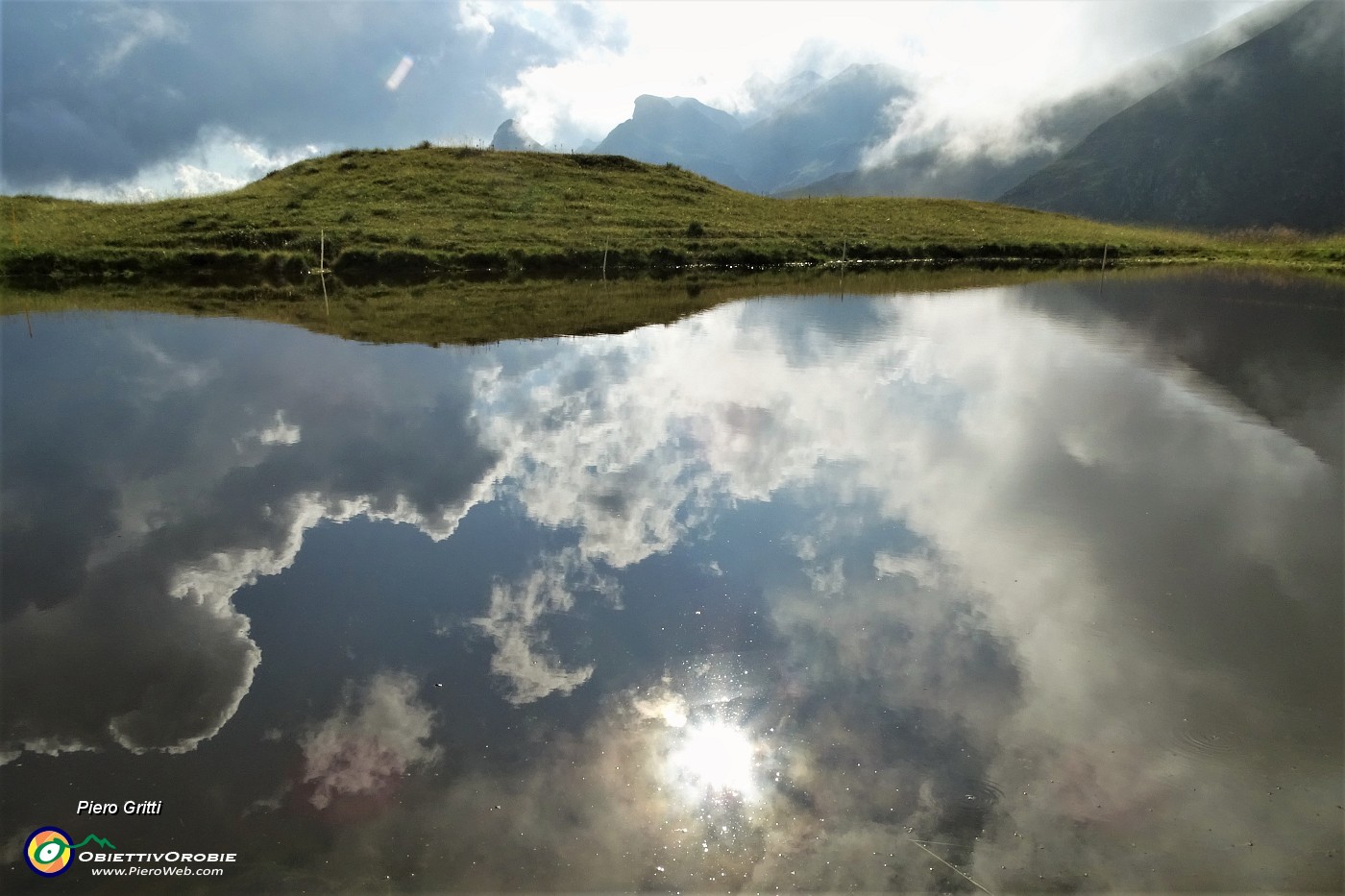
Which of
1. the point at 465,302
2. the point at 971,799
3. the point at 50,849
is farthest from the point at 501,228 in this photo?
the point at 971,799

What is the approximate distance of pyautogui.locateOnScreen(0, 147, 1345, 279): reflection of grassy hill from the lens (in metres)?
30.3

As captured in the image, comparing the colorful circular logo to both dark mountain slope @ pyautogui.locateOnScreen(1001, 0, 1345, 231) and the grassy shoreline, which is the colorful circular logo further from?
dark mountain slope @ pyautogui.locateOnScreen(1001, 0, 1345, 231)

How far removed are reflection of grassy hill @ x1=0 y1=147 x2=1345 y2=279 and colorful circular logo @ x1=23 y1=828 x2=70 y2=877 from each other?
28.5 metres

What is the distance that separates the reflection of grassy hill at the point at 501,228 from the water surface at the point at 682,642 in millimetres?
22940

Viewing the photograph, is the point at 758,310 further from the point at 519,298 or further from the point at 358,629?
the point at 358,629

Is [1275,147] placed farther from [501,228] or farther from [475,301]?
[475,301]

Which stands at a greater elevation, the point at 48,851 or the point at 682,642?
the point at 682,642

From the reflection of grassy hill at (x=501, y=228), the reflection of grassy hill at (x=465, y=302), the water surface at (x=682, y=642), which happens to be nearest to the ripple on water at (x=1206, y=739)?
the water surface at (x=682, y=642)

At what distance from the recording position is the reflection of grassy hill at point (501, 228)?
1192 inches

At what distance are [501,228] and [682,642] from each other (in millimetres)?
33680

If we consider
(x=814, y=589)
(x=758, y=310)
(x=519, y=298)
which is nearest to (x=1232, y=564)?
(x=814, y=589)

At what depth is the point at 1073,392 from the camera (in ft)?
36.4

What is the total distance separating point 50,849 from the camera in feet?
11.4

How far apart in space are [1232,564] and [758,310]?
15.8 meters
